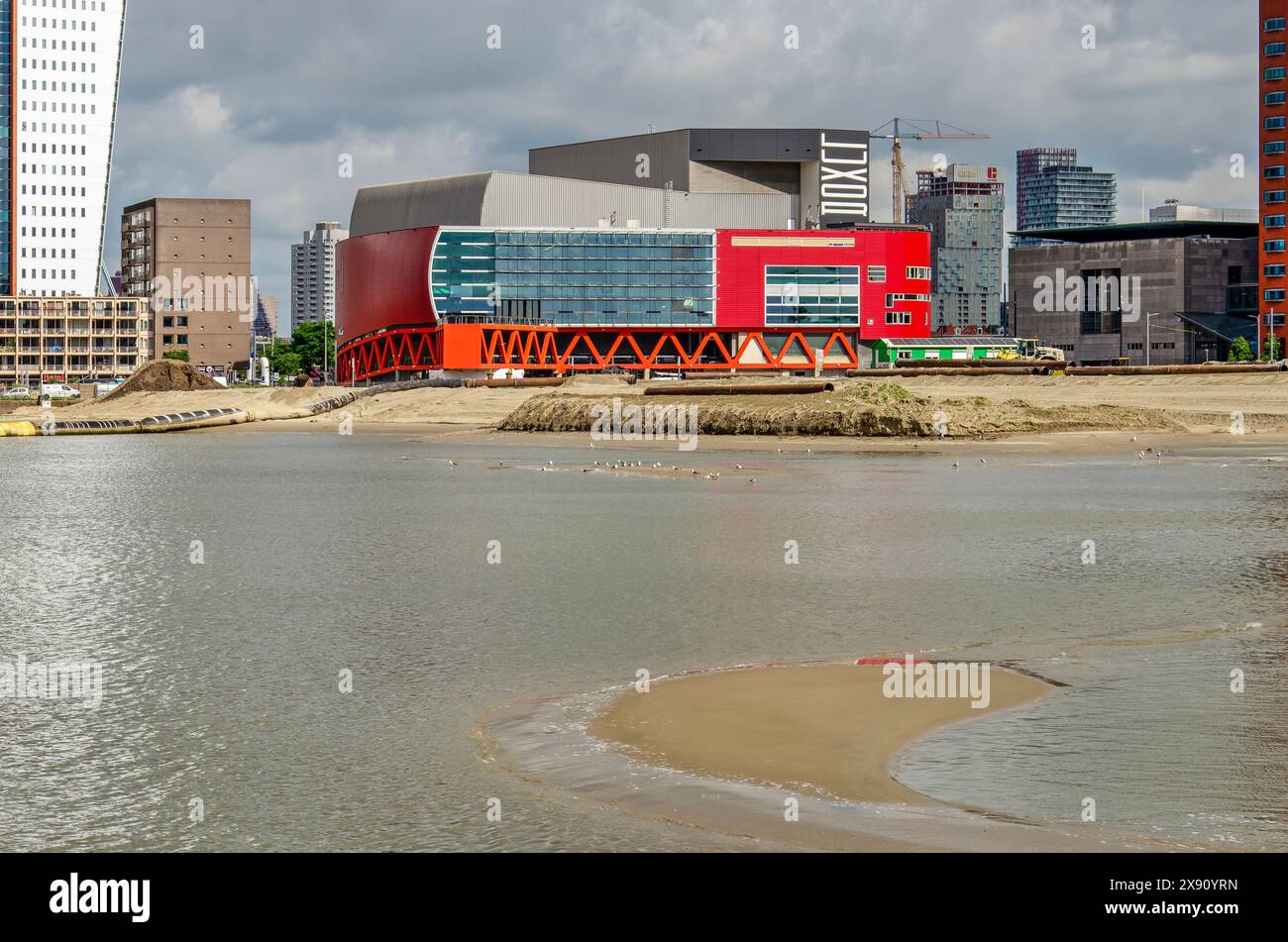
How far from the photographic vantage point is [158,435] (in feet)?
339

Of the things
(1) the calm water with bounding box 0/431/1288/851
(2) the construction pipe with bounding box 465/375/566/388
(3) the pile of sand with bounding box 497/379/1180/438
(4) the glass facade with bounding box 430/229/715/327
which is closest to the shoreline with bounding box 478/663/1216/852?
(1) the calm water with bounding box 0/431/1288/851

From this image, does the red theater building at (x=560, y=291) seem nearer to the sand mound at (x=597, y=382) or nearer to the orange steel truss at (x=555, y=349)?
the orange steel truss at (x=555, y=349)

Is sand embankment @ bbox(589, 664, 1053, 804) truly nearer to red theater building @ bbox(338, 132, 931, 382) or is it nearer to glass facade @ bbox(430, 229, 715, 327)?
red theater building @ bbox(338, 132, 931, 382)

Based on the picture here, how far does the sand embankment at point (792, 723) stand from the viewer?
13.9 m

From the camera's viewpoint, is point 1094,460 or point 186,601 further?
point 1094,460

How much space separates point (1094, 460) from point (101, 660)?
51.5 meters

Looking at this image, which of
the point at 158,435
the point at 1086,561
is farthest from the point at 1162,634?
the point at 158,435

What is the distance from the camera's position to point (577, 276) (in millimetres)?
195000

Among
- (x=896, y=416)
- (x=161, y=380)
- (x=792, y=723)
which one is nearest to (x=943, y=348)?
(x=161, y=380)

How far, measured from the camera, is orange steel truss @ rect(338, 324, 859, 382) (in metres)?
186

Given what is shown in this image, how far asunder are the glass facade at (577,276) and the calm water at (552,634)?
14128cm

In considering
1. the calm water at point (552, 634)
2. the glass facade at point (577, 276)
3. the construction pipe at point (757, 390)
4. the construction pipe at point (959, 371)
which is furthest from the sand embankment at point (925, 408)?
the glass facade at point (577, 276)

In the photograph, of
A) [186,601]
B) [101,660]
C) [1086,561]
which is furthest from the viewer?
[1086,561]
